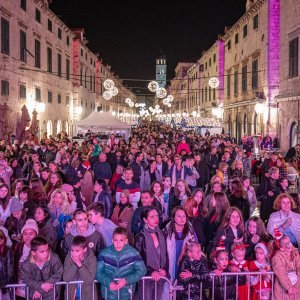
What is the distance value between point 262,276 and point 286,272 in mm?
299

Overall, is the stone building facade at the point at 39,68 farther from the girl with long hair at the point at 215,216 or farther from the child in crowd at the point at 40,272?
Answer: the child in crowd at the point at 40,272

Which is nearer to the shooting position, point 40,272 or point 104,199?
point 40,272

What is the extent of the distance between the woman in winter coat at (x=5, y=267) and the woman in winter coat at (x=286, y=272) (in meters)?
3.18

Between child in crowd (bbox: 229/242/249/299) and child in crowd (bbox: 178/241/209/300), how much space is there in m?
0.49

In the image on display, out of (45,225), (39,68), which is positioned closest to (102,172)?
(45,225)

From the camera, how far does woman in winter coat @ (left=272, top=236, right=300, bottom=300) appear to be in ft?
17.4

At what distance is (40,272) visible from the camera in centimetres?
516

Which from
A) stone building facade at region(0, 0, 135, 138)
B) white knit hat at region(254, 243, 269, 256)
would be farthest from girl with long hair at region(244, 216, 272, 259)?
stone building facade at region(0, 0, 135, 138)

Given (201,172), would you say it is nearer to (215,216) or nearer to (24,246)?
(215,216)

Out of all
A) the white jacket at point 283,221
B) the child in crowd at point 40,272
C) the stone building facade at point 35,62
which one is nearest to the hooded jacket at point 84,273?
the child in crowd at point 40,272

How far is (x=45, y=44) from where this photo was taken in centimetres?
3169

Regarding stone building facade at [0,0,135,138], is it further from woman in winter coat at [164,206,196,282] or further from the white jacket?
woman in winter coat at [164,206,196,282]

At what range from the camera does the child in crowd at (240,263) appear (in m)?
5.57

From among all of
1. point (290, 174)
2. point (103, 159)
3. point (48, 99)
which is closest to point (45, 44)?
point (48, 99)
